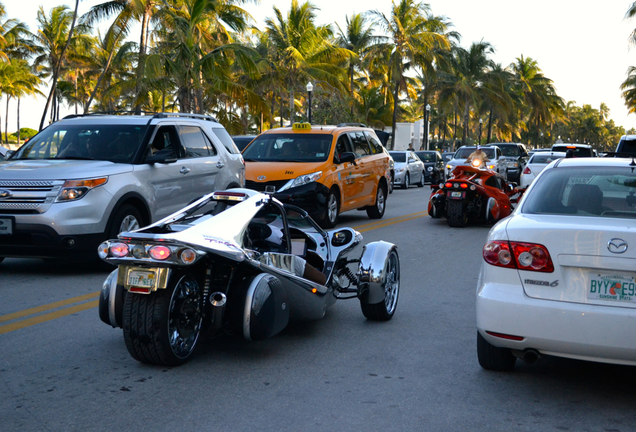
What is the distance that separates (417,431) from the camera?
3.82 meters

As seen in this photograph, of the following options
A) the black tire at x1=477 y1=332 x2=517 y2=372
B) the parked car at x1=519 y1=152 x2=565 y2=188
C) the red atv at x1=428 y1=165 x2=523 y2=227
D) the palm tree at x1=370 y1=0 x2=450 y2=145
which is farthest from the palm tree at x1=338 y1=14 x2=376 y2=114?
the black tire at x1=477 y1=332 x2=517 y2=372

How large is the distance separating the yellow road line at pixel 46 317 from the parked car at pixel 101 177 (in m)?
1.49

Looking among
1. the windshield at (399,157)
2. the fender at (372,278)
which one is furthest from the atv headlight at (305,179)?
the windshield at (399,157)

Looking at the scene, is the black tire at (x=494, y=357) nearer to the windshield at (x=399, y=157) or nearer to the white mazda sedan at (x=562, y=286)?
the white mazda sedan at (x=562, y=286)

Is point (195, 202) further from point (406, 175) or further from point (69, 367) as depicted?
point (406, 175)

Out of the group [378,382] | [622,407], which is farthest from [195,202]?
[622,407]

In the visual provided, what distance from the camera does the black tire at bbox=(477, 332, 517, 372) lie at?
4.78 metres

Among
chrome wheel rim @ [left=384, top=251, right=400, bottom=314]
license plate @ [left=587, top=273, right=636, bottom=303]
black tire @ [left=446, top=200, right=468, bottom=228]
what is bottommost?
black tire @ [left=446, top=200, right=468, bottom=228]

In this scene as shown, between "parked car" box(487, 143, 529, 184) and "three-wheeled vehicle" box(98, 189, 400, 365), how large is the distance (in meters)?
25.7

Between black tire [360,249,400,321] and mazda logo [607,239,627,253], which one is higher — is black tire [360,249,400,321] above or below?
below

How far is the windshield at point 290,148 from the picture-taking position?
13.7 meters

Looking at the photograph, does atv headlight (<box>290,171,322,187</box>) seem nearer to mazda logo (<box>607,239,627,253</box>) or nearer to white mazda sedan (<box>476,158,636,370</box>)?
white mazda sedan (<box>476,158,636,370</box>)

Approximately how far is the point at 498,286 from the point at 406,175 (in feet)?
82.0

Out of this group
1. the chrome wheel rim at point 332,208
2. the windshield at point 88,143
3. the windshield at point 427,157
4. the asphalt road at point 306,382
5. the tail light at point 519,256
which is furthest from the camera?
the windshield at point 427,157
